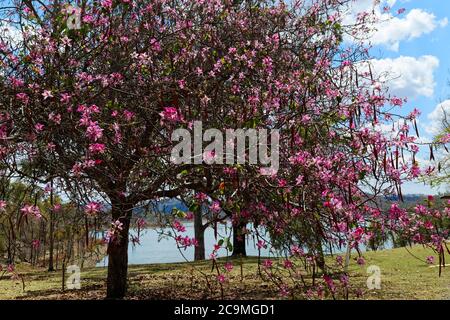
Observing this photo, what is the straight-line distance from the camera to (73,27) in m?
4.71

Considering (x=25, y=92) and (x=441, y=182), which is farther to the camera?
(x=441, y=182)

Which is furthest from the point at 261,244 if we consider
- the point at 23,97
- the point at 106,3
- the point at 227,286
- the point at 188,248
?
the point at 227,286

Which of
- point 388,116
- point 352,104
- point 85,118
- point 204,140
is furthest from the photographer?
point 388,116

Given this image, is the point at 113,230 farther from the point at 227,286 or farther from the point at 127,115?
the point at 227,286

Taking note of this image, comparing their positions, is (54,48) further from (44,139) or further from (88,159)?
(88,159)

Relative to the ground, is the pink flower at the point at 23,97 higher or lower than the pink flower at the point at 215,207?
higher

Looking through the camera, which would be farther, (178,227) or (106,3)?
(106,3)

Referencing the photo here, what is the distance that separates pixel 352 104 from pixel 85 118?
2952mm

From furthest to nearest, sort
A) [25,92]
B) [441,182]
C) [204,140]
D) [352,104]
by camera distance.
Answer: [441,182], [352,104], [204,140], [25,92]

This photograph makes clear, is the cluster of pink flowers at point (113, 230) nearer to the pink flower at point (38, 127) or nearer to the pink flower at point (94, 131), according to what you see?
the pink flower at point (94, 131)

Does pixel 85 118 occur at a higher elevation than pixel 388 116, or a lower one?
lower

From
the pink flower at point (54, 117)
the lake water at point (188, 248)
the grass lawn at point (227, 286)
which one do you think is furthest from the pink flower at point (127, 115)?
the grass lawn at point (227, 286)
